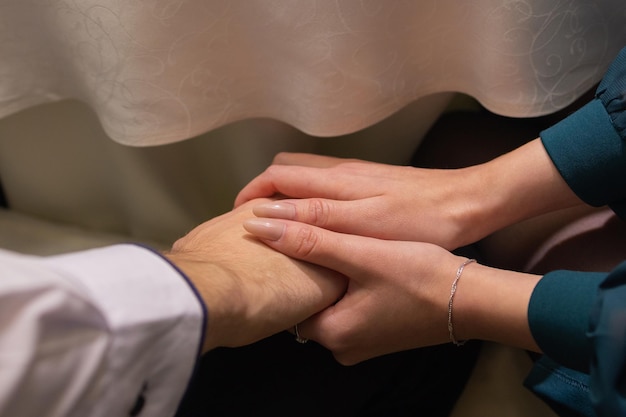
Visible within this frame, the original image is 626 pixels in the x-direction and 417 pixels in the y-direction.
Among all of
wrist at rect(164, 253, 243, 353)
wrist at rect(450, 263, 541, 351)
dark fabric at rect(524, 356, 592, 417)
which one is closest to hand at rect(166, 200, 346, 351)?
wrist at rect(164, 253, 243, 353)

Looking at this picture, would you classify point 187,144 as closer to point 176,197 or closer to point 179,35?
point 176,197

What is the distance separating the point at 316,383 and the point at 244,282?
0.21 m

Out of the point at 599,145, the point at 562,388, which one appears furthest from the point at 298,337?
the point at 599,145

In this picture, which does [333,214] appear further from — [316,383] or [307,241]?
[316,383]

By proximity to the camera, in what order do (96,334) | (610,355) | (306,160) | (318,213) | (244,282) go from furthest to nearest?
1. (306,160)
2. (318,213)
3. (244,282)
4. (610,355)
5. (96,334)

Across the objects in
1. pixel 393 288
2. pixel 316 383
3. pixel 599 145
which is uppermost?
pixel 599 145

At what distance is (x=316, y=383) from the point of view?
77cm

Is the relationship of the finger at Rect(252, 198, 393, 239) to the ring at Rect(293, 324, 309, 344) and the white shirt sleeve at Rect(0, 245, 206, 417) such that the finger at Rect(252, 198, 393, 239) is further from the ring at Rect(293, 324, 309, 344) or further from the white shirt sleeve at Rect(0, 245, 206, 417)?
the white shirt sleeve at Rect(0, 245, 206, 417)

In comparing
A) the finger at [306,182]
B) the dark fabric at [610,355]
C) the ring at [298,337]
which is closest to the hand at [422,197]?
the finger at [306,182]

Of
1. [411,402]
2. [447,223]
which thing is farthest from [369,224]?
[411,402]

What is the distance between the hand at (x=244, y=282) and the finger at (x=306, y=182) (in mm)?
50

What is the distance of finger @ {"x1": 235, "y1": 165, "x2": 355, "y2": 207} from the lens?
2.61 feet

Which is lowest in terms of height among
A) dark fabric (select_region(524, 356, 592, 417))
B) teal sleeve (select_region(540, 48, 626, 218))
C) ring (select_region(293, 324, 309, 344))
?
ring (select_region(293, 324, 309, 344))

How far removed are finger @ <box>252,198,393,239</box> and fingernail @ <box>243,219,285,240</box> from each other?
22 millimetres
